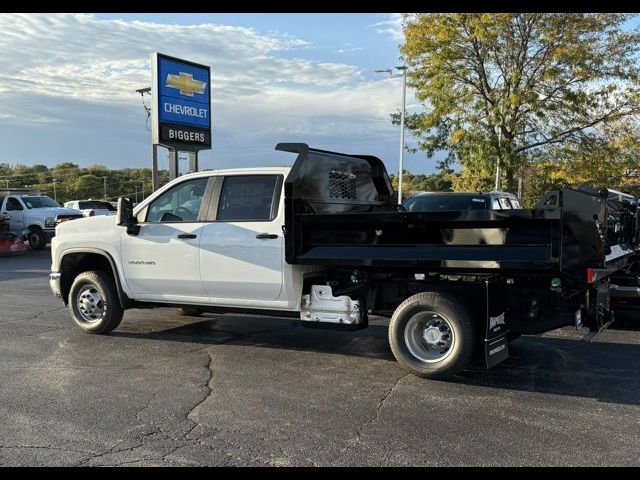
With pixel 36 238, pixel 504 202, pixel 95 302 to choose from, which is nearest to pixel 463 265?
pixel 95 302

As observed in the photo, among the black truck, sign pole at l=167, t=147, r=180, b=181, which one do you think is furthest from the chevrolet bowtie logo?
the black truck

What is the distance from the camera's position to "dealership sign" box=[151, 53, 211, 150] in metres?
16.2

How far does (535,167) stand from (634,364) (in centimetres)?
1536

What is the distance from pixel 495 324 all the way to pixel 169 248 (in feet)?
12.0

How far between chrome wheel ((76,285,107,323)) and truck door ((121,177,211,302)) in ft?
1.90

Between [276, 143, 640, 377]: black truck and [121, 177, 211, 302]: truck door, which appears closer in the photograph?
[276, 143, 640, 377]: black truck

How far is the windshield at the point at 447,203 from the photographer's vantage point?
11.6 metres

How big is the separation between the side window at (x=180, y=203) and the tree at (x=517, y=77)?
45.2 feet

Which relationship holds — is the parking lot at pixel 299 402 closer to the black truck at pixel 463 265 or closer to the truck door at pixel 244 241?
the black truck at pixel 463 265

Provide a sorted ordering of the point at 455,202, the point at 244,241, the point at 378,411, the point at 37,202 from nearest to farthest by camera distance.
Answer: the point at 378,411 < the point at 244,241 < the point at 455,202 < the point at 37,202

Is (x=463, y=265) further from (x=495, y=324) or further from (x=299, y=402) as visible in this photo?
(x=299, y=402)

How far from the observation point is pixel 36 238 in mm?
21391

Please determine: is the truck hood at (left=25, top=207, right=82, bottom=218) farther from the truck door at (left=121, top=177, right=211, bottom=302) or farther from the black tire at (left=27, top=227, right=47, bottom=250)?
the truck door at (left=121, top=177, right=211, bottom=302)
